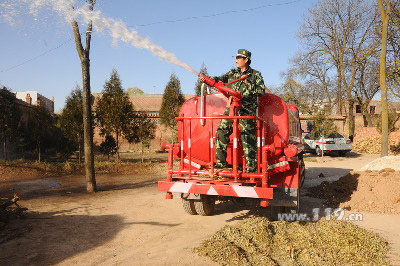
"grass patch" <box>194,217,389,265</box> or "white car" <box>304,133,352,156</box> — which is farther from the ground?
"white car" <box>304,133,352,156</box>

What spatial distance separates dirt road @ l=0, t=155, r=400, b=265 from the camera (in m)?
4.42

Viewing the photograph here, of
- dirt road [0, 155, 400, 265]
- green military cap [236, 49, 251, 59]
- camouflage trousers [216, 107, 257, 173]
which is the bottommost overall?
dirt road [0, 155, 400, 265]

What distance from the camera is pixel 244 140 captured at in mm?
5434

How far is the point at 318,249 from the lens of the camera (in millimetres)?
4547

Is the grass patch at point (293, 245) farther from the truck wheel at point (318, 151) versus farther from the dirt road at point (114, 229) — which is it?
the truck wheel at point (318, 151)

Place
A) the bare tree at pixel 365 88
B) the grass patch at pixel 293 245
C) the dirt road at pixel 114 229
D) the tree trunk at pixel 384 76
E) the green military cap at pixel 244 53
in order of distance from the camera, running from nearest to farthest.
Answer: the grass patch at pixel 293 245, the dirt road at pixel 114 229, the green military cap at pixel 244 53, the tree trunk at pixel 384 76, the bare tree at pixel 365 88

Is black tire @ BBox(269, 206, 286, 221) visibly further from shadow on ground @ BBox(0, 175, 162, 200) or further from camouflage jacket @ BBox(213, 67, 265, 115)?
shadow on ground @ BBox(0, 175, 162, 200)

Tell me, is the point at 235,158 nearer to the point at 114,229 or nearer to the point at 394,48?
the point at 114,229

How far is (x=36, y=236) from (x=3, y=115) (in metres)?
12.6

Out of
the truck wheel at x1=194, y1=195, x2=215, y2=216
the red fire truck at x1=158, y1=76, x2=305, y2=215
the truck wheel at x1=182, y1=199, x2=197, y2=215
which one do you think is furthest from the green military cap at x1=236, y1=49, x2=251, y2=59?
the truck wheel at x1=182, y1=199, x2=197, y2=215

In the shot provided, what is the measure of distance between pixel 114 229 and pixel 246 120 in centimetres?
299

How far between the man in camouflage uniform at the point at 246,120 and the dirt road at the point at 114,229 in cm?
142

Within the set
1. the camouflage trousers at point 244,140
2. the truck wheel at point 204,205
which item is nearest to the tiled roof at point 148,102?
the truck wheel at point 204,205

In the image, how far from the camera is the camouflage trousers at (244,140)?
5379 millimetres
